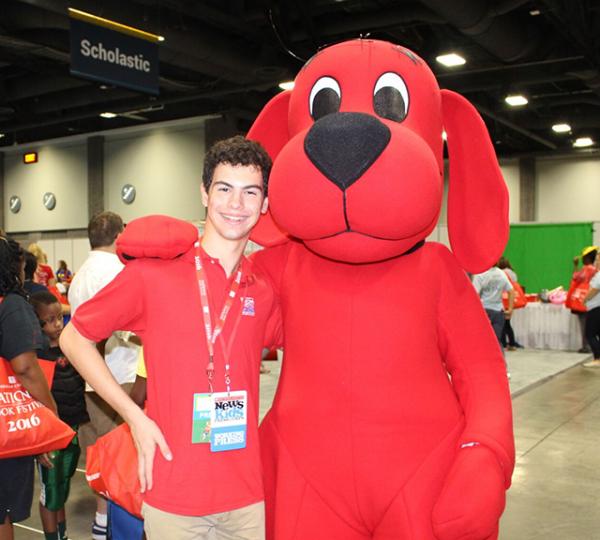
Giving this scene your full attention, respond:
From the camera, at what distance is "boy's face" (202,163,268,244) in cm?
187

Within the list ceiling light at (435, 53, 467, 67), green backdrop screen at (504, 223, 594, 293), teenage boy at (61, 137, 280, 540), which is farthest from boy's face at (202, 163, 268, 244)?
green backdrop screen at (504, 223, 594, 293)

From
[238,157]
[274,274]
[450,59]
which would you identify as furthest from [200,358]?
[450,59]

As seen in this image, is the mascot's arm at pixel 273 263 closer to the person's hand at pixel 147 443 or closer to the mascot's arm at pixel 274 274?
the mascot's arm at pixel 274 274

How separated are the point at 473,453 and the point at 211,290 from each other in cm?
76

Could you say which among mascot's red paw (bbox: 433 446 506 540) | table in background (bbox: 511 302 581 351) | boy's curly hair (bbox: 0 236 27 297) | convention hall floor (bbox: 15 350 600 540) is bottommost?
convention hall floor (bbox: 15 350 600 540)

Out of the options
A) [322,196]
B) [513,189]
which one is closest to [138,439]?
[322,196]

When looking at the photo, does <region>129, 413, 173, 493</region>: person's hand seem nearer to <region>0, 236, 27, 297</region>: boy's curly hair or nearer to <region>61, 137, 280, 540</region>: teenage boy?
<region>61, 137, 280, 540</region>: teenage boy

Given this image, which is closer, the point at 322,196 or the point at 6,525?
the point at 322,196

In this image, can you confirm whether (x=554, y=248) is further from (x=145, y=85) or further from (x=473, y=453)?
(x=473, y=453)

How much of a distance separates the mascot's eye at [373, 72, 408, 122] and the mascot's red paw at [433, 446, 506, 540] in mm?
876

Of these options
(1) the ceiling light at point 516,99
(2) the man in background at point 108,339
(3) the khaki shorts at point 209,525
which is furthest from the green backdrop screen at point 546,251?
(3) the khaki shorts at point 209,525

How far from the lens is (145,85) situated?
5.51 m

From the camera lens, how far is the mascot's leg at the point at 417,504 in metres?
1.77

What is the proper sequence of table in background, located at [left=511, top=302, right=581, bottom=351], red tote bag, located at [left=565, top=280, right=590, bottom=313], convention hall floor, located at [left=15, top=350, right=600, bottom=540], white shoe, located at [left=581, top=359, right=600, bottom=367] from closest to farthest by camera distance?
convention hall floor, located at [left=15, top=350, right=600, bottom=540] < white shoe, located at [left=581, top=359, right=600, bottom=367] < red tote bag, located at [left=565, top=280, right=590, bottom=313] < table in background, located at [left=511, top=302, right=581, bottom=351]
